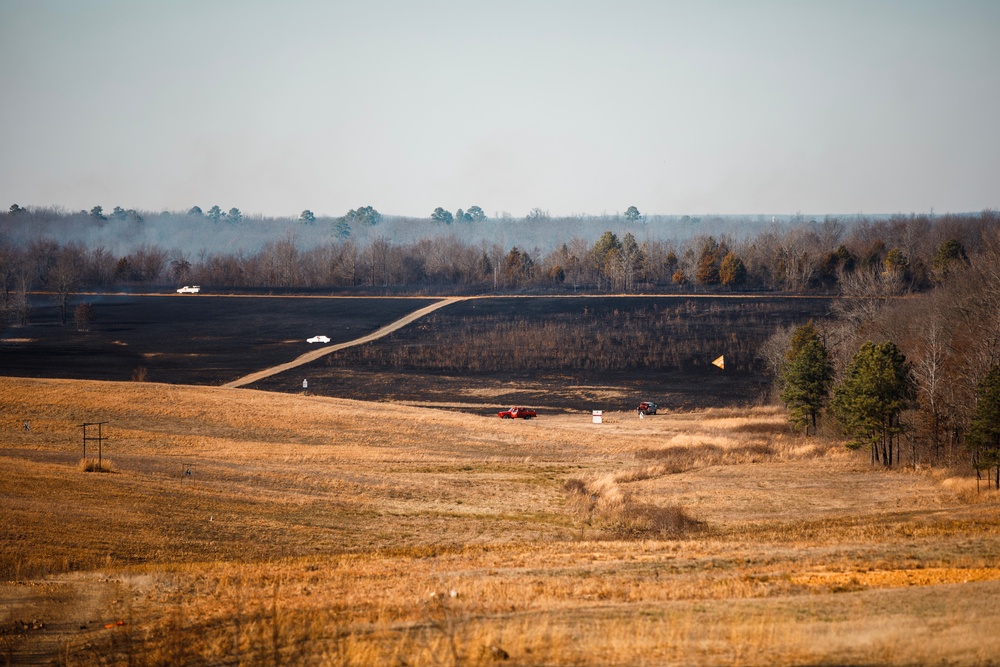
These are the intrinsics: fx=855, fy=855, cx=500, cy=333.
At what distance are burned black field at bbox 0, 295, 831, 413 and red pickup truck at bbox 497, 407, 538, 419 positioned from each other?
361 cm

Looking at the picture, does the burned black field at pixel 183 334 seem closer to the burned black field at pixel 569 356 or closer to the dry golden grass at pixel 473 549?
the burned black field at pixel 569 356

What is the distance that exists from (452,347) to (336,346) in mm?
12928

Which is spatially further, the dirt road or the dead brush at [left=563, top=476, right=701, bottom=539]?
the dirt road

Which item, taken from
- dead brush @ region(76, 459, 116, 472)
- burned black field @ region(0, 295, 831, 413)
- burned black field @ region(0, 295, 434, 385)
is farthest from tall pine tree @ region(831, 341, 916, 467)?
burned black field @ region(0, 295, 434, 385)

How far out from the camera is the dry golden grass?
48.3ft

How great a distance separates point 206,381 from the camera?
75.5 meters

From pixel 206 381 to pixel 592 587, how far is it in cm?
6247

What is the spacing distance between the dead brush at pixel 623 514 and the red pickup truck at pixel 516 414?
23.0 metres

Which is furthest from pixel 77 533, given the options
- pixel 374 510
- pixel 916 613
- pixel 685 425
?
pixel 685 425

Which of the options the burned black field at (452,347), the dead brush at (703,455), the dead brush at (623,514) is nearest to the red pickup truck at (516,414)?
the burned black field at (452,347)

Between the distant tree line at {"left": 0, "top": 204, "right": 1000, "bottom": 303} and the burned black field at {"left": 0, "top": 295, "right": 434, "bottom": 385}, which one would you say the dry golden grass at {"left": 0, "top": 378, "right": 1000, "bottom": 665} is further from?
the distant tree line at {"left": 0, "top": 204, "right": 1000, "bottom": 303}

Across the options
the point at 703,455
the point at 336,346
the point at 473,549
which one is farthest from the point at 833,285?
the point at 473,549

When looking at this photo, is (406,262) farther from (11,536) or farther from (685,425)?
(11,536)

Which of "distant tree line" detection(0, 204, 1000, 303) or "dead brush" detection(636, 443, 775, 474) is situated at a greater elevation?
"distant tree line" detection(0, 204, 1000, 303)
